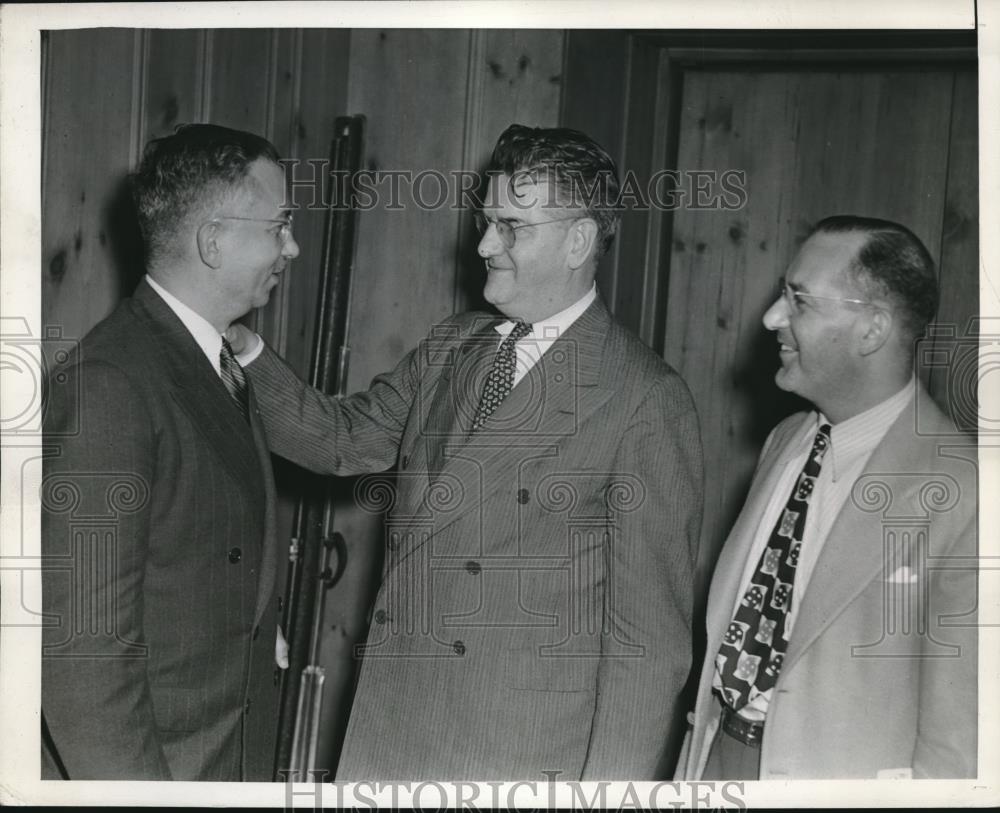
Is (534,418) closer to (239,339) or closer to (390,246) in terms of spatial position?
(239,339)

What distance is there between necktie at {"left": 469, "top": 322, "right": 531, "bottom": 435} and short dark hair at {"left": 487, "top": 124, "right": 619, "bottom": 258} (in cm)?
26

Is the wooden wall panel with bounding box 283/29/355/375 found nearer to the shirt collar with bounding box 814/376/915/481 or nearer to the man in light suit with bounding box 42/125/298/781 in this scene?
the man in light suit with bounding box 42/125/298/781

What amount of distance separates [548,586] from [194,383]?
2.41 ft

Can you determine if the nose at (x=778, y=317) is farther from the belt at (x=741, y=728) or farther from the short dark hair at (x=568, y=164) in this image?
the belt at (x=741, y=728)

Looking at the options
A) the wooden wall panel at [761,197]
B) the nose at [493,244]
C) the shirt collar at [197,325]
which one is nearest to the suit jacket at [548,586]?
the nose at [493,244]

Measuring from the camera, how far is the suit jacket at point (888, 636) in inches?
78.7

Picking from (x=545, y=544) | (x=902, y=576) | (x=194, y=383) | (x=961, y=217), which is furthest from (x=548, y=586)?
(x=961, y=217)

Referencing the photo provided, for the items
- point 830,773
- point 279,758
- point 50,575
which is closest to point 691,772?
point 830,773

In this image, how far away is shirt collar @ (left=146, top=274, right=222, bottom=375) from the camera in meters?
1.98

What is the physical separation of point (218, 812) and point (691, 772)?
885mm

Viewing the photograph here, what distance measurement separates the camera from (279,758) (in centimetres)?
271

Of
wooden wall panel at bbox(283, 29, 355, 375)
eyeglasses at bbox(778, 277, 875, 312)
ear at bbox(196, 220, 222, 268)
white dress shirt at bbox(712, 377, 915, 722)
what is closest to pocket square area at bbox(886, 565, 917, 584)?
white dress shirt at bbox(712, 377, 915, 722)

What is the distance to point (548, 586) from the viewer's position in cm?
210

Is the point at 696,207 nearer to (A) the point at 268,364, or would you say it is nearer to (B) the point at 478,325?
(B) the point at 478,325
